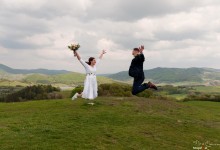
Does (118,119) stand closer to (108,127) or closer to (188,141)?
(108,127)

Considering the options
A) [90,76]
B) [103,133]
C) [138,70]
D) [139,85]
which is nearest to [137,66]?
[138,70]

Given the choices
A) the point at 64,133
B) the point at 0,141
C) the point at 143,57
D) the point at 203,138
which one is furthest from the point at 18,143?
the point at 203,138

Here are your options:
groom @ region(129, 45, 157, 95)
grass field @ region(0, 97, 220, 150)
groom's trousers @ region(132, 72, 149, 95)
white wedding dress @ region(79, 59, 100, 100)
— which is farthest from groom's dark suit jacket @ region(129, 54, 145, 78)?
white wedding dress @ region(79, 59, 100, 100)

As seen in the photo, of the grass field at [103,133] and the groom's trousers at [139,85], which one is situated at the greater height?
the groom's trousers at [139,85]

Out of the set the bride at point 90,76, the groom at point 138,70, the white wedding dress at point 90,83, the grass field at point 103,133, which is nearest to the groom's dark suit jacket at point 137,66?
the groom at point 138,70

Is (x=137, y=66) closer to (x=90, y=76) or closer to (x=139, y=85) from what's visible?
(x=139, y=85)

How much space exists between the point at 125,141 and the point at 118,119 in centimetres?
813

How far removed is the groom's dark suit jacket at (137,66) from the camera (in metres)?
16.0

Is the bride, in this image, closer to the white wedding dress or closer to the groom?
the white wedding dress

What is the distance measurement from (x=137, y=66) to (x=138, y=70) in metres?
0.27

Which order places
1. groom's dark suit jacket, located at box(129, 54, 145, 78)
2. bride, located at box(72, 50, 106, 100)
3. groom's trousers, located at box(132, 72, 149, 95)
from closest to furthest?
1. groom's dark suit jacket, located at box(129, 54, 145, 78)
2. groom's trousers, located at box(132, 72, 149, 95)
3. bride, located at box(72, 50, 106, 100)

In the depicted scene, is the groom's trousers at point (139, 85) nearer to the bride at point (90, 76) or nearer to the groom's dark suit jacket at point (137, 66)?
the groom's dark suit jacket at point (137, 66)

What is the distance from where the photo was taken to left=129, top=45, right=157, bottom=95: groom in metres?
16.0

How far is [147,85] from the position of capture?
16.2 m
